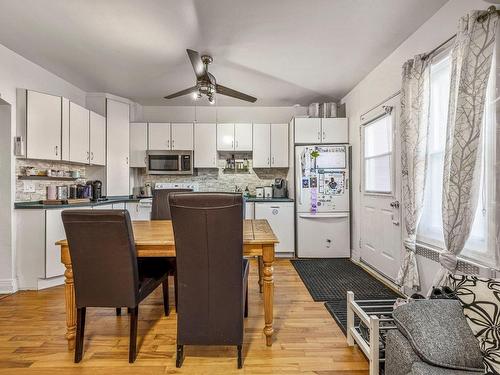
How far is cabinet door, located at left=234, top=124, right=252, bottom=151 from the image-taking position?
4.41 m

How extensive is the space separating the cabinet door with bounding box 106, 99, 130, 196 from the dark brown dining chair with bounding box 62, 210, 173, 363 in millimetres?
2685

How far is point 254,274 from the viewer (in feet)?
11.1

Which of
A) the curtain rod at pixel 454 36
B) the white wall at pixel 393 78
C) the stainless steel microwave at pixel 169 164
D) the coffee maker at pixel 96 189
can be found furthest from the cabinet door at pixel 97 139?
the curtain rod at pixel 454 36

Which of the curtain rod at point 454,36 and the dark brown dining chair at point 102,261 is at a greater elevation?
the curtain rod at point 454,36

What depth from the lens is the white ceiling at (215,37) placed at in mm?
2129

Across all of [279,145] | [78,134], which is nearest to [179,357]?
[78,134]

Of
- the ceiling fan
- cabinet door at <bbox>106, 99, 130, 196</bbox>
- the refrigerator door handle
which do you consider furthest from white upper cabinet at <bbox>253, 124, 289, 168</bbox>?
cabinet door at <bbox>106, 99, 130, 196</bbox>

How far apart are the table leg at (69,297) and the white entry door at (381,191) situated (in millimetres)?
2853

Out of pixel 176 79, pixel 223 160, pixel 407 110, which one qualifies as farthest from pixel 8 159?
pixel 407 110

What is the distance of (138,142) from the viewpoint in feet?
14.4

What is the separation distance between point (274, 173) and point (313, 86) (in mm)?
1558

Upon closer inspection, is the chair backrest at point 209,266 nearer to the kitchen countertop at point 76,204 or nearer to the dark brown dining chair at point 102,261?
the dark brown dining chair at point 102,261

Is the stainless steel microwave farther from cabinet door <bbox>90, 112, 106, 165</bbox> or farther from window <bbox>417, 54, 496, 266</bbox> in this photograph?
window <bbox>417, 54, 496, 266</bbox>

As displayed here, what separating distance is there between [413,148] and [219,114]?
329 centimetres
